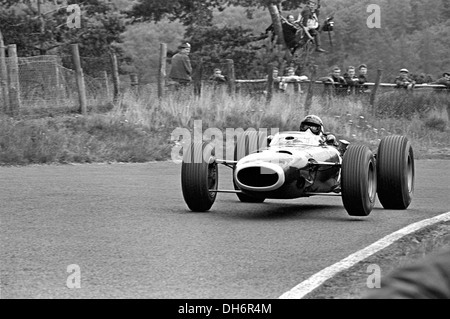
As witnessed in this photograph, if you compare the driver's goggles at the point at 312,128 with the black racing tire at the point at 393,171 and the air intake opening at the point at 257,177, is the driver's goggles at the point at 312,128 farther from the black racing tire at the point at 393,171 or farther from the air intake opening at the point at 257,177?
the air intake opening at the point at 257,177

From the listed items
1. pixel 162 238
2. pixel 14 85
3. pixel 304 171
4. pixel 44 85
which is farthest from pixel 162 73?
pixel 162 238

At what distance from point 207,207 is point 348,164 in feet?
5.30

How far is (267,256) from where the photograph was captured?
24.8ft

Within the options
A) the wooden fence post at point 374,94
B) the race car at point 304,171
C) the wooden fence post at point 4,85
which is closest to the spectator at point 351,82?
the wooden fence post at point 374,94

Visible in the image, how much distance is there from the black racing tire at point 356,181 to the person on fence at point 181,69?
1238cm

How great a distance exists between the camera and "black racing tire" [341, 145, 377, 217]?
9930mm

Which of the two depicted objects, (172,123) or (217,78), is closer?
(172,123)

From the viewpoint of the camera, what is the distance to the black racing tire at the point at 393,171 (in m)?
10.8

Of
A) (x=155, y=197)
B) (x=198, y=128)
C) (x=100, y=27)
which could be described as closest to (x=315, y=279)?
(x=155, y=197)

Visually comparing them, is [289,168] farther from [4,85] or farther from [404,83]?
[404,83]

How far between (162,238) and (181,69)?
1408 cm

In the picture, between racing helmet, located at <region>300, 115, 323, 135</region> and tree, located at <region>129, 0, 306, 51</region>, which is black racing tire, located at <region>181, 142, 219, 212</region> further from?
tree, located at <region>129, 0, 306, 51</region>

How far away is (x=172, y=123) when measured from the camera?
816 inches
